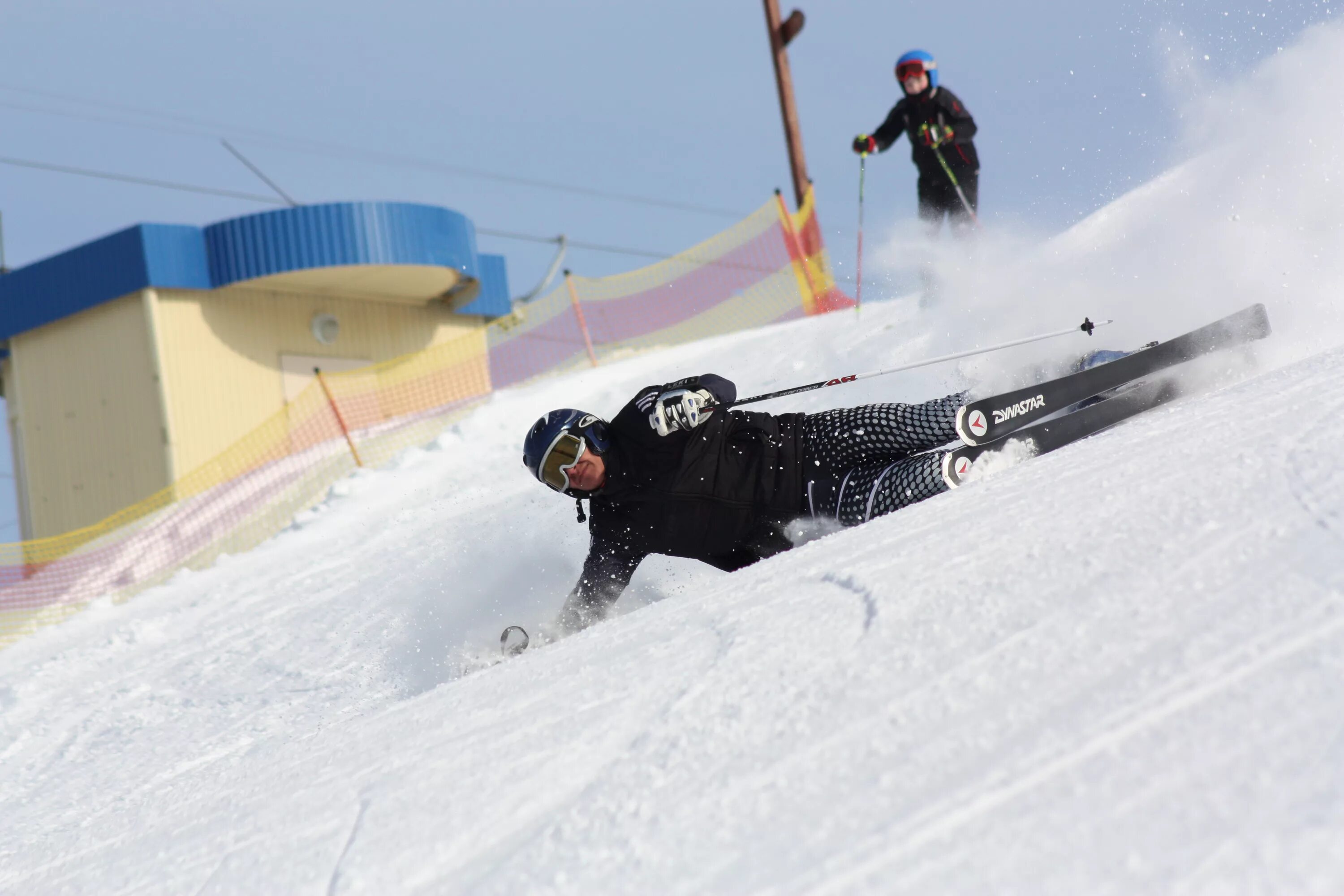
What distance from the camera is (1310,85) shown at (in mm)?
6074

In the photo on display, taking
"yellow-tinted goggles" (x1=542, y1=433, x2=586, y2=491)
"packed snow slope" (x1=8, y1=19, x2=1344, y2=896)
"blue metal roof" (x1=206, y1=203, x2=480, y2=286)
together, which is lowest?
"packed snow slope" (x1=8, y1=19, x2=1344, y2=896)

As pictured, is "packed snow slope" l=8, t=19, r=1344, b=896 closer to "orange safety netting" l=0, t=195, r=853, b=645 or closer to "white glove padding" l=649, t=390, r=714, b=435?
"white glove padding" l=649, t=390, r=714, b=435

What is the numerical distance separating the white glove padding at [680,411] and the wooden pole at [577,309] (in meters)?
8.97

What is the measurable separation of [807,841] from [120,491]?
16.1 meters

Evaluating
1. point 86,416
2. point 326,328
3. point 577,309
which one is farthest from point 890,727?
point 86,416

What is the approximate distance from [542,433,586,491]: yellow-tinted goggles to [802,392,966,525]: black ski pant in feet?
2.45

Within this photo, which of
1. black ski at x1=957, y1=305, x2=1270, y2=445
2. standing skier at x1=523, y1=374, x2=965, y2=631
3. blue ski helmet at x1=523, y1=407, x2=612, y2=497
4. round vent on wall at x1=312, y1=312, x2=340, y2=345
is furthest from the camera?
round vent on wall at x1=312, y1=312, x2=340, y2=345

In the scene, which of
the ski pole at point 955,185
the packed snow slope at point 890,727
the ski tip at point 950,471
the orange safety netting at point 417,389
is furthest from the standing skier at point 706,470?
the orange safety netting at point 417,389

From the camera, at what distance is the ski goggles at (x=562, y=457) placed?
3.75 m

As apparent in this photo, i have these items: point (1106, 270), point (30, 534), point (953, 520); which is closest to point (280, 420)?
point (30, 534)

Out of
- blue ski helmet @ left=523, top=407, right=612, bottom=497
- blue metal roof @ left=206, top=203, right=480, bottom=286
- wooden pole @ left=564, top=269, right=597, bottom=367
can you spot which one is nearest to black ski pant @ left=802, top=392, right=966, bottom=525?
blue ski helmet @ left=523, top=407, right=612, bottom=497

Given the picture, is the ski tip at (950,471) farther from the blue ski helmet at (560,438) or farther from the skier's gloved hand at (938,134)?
the skier's gloved hand at (938,134)

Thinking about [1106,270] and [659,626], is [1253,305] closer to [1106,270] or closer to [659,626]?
[1106,270]

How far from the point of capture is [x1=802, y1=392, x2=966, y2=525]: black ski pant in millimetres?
3523
